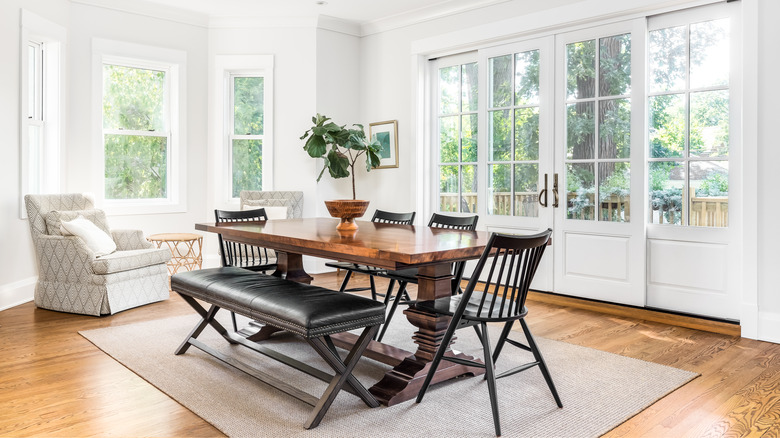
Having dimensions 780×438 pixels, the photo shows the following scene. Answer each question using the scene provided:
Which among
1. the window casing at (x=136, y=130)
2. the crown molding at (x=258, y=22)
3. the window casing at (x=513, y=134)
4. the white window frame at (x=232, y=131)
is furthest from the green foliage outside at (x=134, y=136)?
the window casing at (x=513, y=134)

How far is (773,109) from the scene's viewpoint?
3607mm

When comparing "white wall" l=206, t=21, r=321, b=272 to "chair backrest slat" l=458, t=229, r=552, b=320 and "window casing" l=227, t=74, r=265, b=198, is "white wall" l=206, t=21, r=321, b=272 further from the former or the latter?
"chair backrest slat" l=458, t=229, r=552, b=320

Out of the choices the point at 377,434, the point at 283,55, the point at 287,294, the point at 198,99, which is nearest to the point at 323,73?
the point at 283,55

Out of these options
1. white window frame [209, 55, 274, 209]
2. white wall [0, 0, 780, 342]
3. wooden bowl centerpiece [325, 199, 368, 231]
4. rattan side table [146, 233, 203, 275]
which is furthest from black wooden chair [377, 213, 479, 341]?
white window frame [209, 55, 274, 209]

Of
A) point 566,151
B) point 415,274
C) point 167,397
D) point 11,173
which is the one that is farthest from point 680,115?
point 11,173

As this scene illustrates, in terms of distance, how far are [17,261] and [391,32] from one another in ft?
13.8

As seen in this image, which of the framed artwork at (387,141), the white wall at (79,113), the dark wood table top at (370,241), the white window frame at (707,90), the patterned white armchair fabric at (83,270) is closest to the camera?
the dark wood table top at (370,241)

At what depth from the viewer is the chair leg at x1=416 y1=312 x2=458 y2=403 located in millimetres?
2438

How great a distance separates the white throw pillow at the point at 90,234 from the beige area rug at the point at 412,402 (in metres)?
0.94

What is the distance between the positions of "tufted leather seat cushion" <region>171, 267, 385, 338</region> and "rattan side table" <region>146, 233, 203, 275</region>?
2409 millimetres

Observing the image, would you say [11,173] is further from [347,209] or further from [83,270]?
[347,209]

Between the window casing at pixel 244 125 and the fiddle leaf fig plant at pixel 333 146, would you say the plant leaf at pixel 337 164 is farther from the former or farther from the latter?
the window casing at pixel 244 125

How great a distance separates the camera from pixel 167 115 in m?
6.17

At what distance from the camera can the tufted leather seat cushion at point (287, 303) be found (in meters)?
2.37
